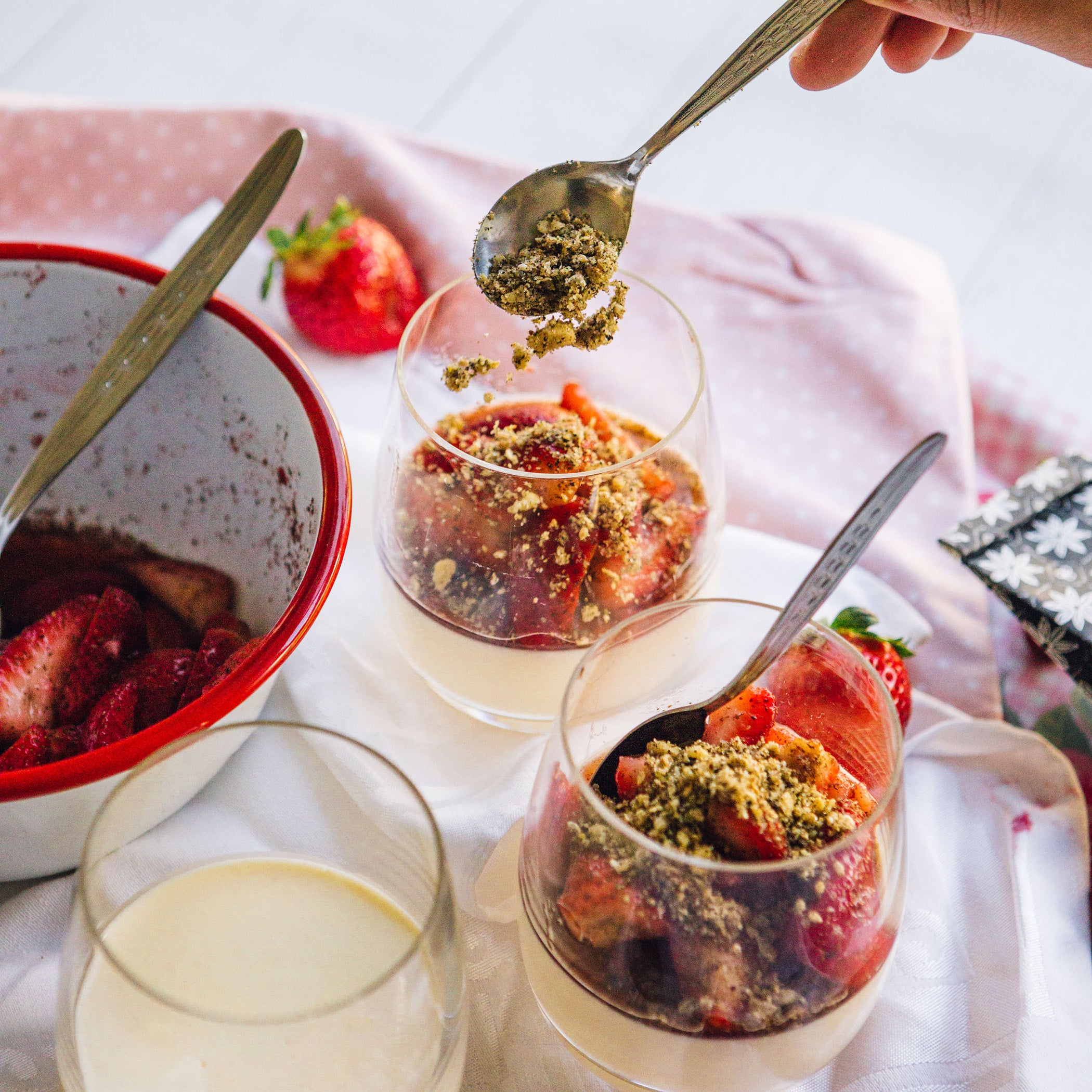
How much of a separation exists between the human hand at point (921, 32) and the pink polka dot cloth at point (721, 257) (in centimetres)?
29

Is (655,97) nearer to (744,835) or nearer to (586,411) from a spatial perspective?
(586,411)

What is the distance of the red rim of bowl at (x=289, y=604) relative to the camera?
0.61 metres

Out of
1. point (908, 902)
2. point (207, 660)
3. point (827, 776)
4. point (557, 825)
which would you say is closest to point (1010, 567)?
point (908, 902)

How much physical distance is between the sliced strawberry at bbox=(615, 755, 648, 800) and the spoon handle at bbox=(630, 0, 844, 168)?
389 mm

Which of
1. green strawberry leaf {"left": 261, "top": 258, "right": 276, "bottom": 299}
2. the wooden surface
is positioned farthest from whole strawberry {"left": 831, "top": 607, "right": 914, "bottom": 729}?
the wooden surface

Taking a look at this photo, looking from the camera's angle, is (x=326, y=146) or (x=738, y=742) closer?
(x=738, y=742)

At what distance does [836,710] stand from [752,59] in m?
0.42

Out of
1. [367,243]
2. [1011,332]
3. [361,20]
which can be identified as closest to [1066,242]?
[1011,332]

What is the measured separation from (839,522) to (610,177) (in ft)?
1.48

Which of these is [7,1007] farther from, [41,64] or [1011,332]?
[41,64]

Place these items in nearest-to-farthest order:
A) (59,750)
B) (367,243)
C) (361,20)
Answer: (59,750) < (367,243) < (361,20)

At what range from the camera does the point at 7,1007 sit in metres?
0.67

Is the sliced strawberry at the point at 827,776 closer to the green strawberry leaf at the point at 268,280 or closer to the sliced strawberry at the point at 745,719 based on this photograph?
the sliced strawberry at the point at 745,719

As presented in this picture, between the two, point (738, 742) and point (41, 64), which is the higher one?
point (738, 742)
